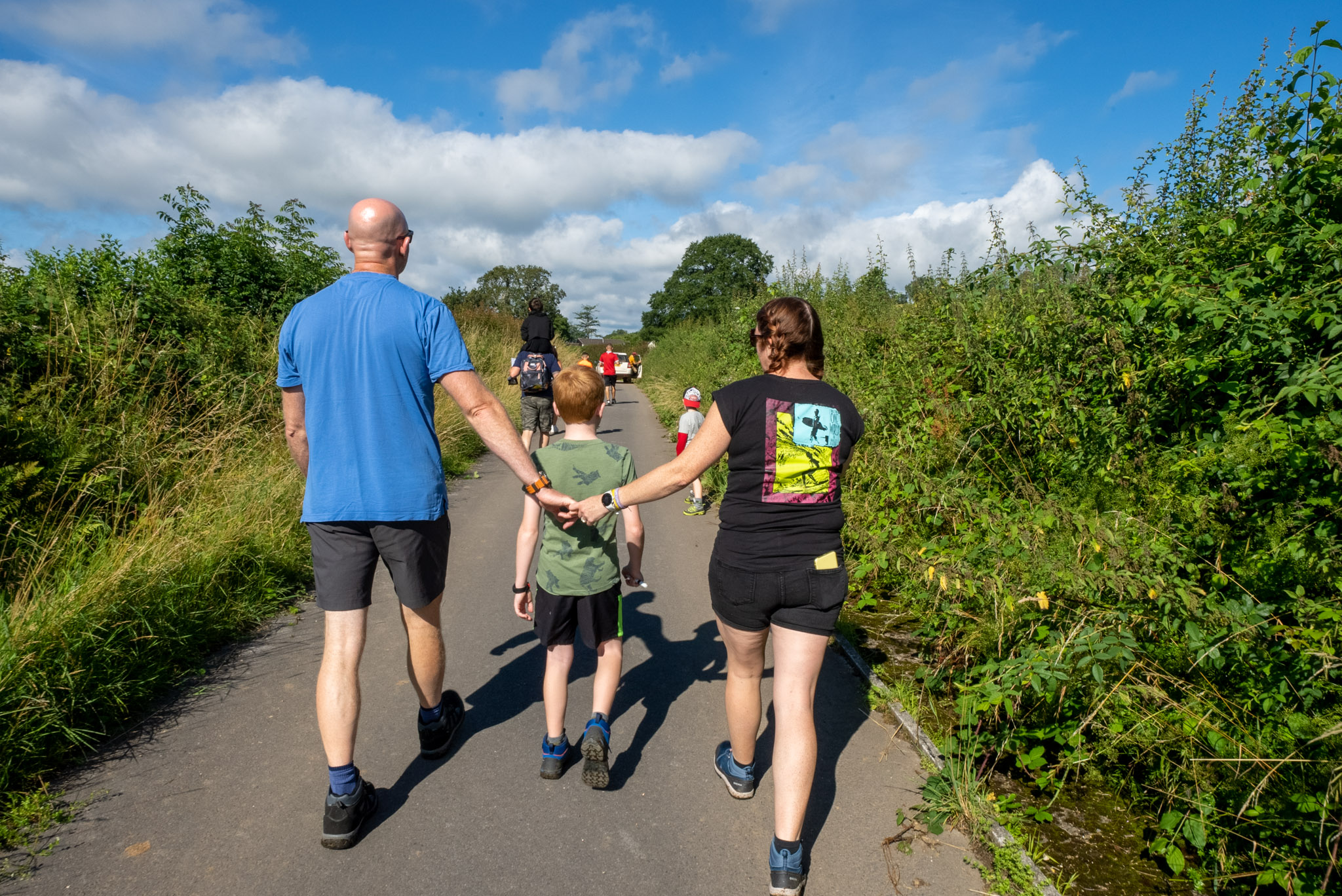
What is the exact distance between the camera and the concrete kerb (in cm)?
239

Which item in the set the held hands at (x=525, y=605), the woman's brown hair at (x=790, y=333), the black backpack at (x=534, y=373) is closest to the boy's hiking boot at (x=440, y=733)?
the held hands at (x=525, y=605)

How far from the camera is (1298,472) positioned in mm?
2619

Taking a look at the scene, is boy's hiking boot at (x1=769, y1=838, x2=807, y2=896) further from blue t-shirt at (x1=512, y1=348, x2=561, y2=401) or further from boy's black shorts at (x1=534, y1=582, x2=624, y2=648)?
blue t-shirt at (x1=512, y1=348, x2=561, y2=401)

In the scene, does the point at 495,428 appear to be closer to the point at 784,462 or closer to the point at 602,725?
the point at 784,462

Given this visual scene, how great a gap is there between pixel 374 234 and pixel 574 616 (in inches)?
68.2

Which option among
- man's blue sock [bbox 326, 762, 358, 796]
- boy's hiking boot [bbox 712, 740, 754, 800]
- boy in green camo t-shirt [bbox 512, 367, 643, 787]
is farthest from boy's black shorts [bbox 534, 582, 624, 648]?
man's blue sock [bbox 326, 762, 358, 796]

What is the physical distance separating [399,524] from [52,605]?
2.22 m

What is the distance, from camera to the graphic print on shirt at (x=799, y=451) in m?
2.37

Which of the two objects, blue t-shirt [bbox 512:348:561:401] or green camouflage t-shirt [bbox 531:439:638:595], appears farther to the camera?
blue t-shirt [bbox 512:348:561:401]

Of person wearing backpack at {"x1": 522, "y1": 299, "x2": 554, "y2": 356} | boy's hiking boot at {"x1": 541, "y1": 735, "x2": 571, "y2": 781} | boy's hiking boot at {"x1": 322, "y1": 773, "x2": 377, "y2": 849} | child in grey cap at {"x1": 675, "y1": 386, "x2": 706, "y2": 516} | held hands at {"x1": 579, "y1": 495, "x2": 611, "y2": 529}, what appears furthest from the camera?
person wearing backpack at {"x1": 522, "y1": 299, "x2": 554, "y2": 356}

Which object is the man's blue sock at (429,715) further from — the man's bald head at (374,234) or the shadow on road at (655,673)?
the man's bald head at (374,234)

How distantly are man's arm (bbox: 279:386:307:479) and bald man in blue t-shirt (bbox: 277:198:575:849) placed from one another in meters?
0.06

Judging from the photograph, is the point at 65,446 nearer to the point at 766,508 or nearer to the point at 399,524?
the point at 399,524

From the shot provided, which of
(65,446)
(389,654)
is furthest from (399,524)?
(65,446)
